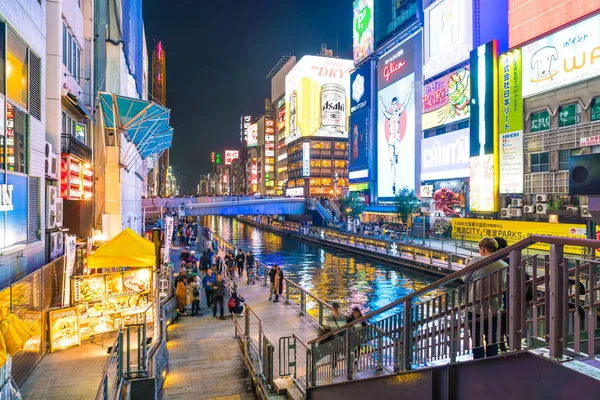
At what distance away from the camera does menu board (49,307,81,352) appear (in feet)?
32.9

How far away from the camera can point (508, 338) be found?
338cm

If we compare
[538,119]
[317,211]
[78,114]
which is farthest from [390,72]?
[78,114]

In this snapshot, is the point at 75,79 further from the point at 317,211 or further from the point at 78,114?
the point at 317,211

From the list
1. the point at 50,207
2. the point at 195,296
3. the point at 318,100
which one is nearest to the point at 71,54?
the point at 50,207

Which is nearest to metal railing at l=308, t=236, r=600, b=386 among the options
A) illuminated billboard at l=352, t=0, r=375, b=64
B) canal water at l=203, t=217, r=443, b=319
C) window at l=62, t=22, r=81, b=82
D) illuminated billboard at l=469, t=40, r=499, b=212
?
canal water at l=203, t=217, r=443, b=319

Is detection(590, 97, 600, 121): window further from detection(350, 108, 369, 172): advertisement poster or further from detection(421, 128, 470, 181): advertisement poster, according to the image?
detection(350, 108, 369, 172): advertisement poster

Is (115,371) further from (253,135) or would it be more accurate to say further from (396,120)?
(253,135)

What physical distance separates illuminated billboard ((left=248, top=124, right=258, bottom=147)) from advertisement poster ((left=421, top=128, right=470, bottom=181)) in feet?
389

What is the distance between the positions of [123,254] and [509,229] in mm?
29284

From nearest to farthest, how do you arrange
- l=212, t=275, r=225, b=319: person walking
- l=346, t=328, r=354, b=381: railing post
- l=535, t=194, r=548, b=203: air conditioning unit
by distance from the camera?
l=346, t=328, r=354, b=381: railing post
l=212, t=275, r=225, b=319: person walking
l=535, t=194, r=548, b=203: air conditioning unit

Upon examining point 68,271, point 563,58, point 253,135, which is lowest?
point 68,271

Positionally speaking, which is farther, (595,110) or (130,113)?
(595,110)

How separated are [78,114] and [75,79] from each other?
65.4 inches

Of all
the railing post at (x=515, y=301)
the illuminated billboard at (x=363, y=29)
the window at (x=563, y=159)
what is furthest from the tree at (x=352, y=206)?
the railing post at (x=515, y=301)
